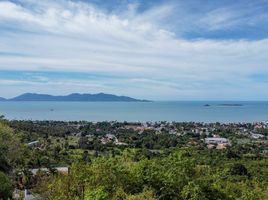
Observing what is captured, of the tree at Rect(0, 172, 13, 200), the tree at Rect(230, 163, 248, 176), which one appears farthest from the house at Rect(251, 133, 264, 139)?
the tree at Rect(0, 172, 13, 200)

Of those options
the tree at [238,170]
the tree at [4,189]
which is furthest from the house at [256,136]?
the tree at [4,189]

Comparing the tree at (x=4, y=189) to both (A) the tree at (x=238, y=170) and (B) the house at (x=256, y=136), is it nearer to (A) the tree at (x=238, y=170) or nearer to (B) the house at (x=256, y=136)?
(A) the tree at (x=238, y=170)

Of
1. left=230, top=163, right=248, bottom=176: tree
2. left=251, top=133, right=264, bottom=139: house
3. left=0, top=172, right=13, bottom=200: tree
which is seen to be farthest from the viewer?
left=251, top=133, right=264, bottom=139: house

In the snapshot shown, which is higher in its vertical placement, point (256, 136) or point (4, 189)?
point (4, 189)

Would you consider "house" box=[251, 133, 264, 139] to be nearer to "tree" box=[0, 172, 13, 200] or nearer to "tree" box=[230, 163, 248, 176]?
"tree" box=[230, 163, 248, 176]

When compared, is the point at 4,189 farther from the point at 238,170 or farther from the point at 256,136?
the point at 256,136

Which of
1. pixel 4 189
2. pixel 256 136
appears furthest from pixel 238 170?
pixel 256 136

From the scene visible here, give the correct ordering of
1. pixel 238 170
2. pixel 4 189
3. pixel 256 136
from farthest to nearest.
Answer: pixel 256 136
pixel 238 170
pixel 4 189

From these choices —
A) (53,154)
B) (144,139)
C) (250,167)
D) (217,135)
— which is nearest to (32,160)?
(53,154)

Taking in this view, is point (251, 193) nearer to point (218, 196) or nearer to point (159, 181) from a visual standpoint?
point (218, 196)

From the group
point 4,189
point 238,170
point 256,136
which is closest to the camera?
point 4,189

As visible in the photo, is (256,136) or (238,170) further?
(256,136)

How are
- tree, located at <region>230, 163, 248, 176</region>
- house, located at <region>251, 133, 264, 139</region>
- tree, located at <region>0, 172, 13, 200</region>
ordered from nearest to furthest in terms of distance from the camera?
1. tree, located at <region>0, 172, 13, 200</region>
2. tree, located at <region>230, 163, 248, 176</region>
3. house, located at <region>251, 133, 264, 139</region>
